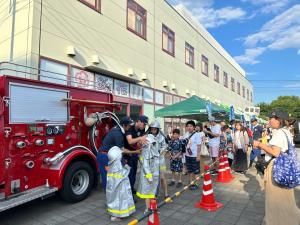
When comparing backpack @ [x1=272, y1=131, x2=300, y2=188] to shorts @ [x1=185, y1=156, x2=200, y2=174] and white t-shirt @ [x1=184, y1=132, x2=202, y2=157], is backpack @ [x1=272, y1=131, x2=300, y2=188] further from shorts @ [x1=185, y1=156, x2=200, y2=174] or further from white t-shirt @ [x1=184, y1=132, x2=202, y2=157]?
shorts @ [x1=185, y1=156, x2=200, y2=174]

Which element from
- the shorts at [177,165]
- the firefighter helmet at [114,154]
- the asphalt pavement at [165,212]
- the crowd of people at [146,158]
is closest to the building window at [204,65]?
the crowd of people at [146,158]

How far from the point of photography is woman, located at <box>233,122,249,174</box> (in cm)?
A: 920

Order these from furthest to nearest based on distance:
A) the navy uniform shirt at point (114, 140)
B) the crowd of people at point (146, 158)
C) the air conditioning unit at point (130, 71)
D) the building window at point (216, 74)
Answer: the building window at point (216, 74)
the air conditioning unit at point (130, 71)
the navy uniform shirt at point (114, 140)
the crowd of people at point (146, 158)

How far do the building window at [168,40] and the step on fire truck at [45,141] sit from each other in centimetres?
1175

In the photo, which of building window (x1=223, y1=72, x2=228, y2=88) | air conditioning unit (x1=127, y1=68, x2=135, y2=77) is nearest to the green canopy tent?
air conditioning unit (x1=127, y1=68, x2=135, y2=77)

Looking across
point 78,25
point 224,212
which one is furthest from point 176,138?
point 78,25

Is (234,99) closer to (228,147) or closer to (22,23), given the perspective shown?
(228,147)

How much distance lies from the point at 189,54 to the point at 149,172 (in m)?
18.3

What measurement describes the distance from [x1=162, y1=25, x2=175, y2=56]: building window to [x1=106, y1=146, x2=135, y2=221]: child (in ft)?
44.6

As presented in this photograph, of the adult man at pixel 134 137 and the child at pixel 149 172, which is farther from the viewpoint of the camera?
the adult man at pixel 134 137

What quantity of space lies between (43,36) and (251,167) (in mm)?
8893

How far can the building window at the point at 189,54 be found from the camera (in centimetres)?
2111

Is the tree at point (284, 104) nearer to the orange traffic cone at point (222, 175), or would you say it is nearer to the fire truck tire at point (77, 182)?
the orange traffic cone at point (222, 175)

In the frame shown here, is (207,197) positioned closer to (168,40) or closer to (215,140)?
(215,140)
